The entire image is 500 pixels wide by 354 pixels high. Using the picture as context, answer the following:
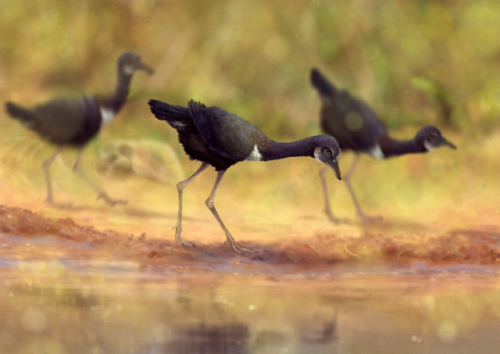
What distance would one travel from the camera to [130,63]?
4.46 metres

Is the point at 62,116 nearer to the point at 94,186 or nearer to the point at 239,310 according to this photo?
the point at 94,186

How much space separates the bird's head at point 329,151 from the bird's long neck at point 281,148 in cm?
4

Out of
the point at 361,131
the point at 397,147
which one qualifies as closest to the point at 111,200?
the point at 361,131

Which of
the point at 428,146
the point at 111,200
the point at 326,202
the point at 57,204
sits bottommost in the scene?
the point at 57,204

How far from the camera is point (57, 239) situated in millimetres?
3805

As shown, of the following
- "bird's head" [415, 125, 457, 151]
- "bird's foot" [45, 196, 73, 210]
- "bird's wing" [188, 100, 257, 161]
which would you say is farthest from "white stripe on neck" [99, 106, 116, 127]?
"bird's head" [415, 125, 457, 151]

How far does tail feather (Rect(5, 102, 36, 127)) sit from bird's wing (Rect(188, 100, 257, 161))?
1562 mm

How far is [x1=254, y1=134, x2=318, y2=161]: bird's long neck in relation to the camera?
3.28 m

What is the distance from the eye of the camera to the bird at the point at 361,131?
426 cm

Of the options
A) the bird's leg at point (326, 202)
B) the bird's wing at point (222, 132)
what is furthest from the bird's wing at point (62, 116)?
the bird's leg at point (326, 202)

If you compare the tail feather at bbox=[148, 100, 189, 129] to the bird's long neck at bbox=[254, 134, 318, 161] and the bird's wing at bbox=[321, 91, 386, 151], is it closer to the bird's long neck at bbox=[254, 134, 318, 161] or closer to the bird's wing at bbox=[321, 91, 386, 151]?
the bird's long neck at bbox=[254, 134, 318, 161]

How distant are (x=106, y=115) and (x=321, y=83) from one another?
5.56 feet

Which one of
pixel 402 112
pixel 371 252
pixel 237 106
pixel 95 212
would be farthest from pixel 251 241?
pixel 402 112

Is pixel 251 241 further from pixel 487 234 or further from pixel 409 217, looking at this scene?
pixel 487 234
